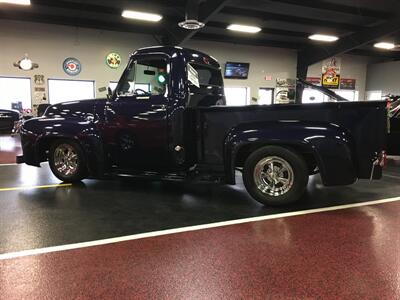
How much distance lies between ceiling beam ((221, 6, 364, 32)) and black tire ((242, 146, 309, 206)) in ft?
31.0

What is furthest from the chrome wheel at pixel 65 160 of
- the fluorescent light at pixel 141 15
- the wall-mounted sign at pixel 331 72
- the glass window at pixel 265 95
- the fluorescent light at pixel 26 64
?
the wall-mounted sign at pixel 331 72

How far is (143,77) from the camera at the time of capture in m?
4.77

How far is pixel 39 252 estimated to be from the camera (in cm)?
275

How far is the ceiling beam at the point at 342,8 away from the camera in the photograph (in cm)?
1110

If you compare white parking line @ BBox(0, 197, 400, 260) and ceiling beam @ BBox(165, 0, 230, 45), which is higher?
ceiling beam @ BBox(165, 0, 230, 45)

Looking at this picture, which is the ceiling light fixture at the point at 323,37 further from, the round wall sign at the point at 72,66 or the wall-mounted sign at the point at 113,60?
Answer: the round wall sign at the point at 72,66

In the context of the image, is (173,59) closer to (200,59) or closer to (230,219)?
(200,59)

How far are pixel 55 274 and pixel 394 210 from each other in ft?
12.1

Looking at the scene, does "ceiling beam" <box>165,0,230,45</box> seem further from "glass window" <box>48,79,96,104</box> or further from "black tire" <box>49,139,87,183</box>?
"black tire" <box>49,139,87,183</box>

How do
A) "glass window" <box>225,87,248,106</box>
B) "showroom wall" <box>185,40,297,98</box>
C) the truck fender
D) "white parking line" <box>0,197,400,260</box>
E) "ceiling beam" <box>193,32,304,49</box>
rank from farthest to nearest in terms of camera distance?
"glass window" <box>225,87,248,106</box>, "showroom wall" <box>185,40,297,98</box>, "ceiling beam" <box>193,32,304,49</box>, the truck fender, "white parking line" <box>0,197,400,260</box>

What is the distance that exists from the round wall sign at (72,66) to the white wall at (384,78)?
1672 cm

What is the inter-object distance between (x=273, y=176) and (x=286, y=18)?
10.8 metres

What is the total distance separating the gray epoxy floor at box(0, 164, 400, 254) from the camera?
3.21 metres

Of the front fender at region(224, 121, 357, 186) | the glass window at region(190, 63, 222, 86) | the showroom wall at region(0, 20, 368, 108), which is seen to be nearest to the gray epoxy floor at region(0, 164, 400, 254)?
the front fender at region(224, 121, 357, 186)
